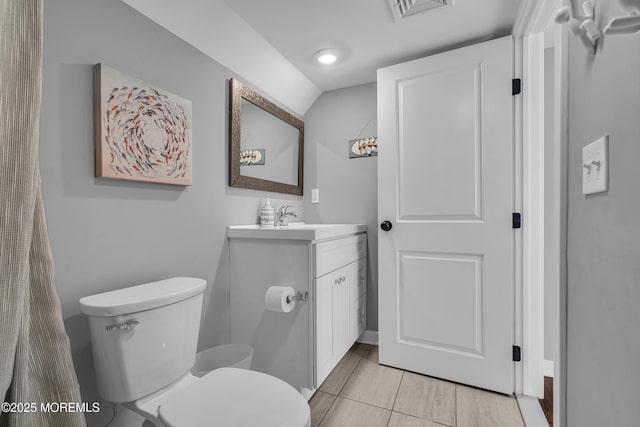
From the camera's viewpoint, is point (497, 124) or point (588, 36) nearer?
point (588, 36)

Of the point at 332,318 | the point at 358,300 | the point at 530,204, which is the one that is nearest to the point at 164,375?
the point at 332,318

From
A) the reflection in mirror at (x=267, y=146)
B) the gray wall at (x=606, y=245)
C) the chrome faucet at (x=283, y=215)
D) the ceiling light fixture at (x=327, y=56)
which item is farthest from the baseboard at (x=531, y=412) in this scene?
the ceiling light fixture at (x=327, y=56)

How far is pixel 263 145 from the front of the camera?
6.72ft

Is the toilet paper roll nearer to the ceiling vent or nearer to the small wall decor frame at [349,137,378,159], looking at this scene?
the small wall decor frame at [349,137,378,159]

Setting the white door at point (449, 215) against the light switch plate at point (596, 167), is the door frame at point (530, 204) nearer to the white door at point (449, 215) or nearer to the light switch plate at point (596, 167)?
the white door at point (449, 215)

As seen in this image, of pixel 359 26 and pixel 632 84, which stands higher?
pixel 359 26

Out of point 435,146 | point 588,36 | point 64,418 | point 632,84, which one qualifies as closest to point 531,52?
point 435,146

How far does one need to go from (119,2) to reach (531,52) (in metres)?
2.03

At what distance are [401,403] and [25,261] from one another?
174 centimetres

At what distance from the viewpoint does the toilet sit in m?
0.89

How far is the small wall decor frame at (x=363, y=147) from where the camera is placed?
2316 mm

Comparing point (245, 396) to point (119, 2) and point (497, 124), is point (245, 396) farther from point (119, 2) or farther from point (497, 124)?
point (497, 124)

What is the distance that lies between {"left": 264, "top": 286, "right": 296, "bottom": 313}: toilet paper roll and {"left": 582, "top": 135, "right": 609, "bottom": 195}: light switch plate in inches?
45.9

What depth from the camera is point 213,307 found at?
1602mm
